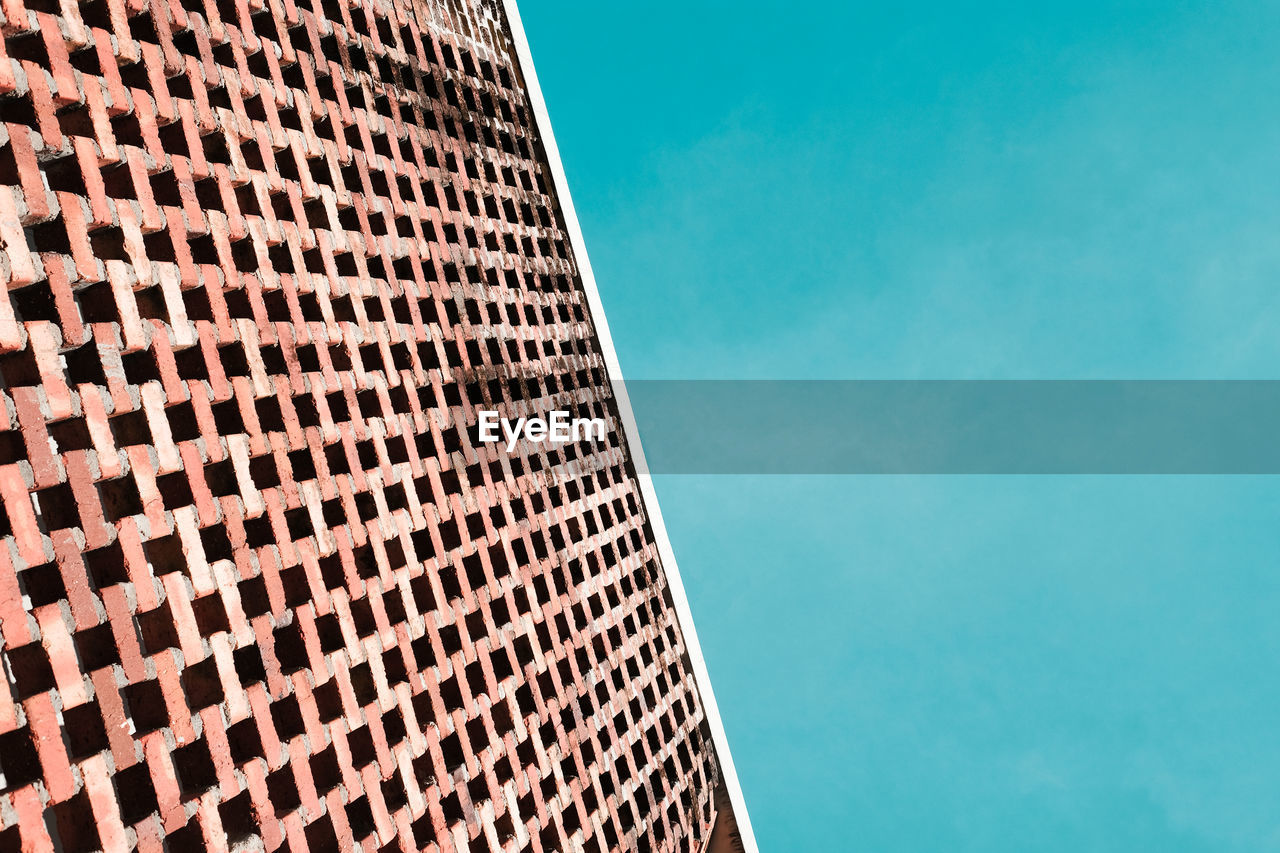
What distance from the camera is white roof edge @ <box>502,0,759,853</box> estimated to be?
13766 mm

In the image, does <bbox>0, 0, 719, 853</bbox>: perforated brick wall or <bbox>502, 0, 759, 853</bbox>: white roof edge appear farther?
<bbox>502, 0, 759, 853</bbox>: white roof edge

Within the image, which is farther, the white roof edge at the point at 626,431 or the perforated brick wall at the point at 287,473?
the white roof edge at the point at 626,431

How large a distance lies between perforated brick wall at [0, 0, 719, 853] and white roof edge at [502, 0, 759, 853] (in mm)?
1363

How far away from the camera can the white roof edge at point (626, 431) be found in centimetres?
1377

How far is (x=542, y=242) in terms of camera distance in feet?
43.2

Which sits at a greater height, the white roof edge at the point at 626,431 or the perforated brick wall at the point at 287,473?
the white roof edge at the point at 626,431

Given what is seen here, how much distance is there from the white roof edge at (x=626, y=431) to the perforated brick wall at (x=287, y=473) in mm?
1363

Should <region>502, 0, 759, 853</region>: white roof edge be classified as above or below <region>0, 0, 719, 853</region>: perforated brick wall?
above

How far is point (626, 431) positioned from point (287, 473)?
6.90m

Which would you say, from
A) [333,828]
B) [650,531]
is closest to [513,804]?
[333,828]

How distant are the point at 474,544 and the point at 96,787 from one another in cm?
446

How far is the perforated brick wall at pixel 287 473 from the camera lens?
6.01 meters

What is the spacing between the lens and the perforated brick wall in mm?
6008

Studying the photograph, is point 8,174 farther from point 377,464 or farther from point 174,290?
point 377,464
